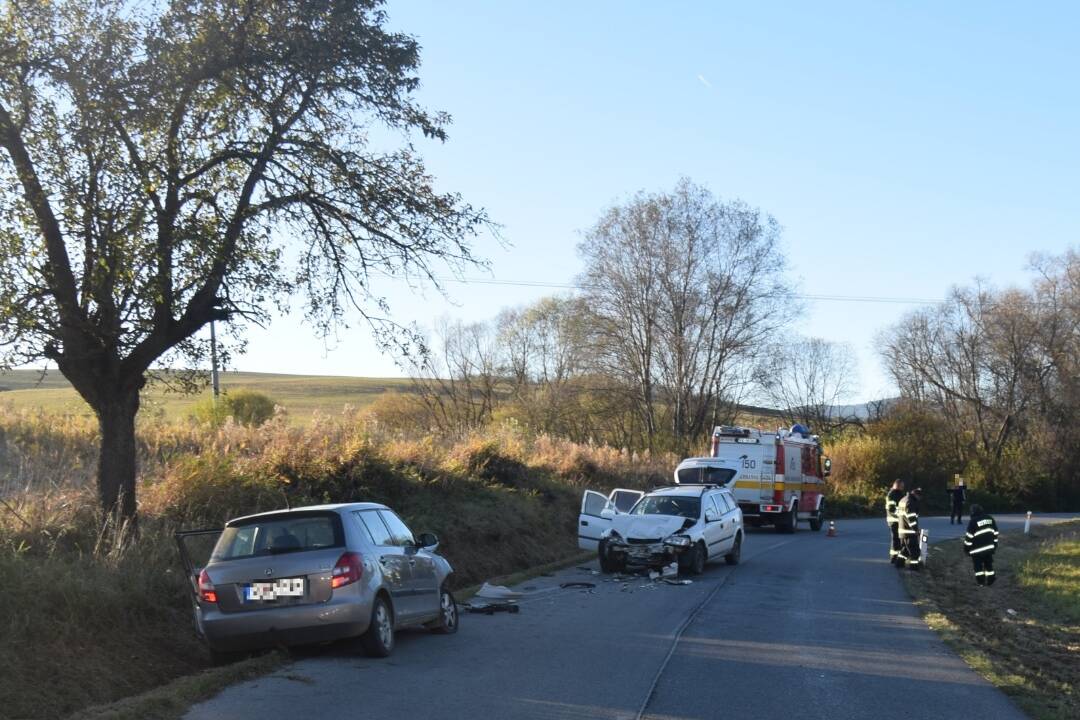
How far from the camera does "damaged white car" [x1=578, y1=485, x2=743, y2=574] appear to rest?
19812mm

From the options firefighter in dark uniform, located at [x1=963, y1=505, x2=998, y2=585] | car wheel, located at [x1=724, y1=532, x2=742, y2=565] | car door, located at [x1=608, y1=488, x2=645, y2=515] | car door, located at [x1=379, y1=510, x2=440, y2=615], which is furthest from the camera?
car door, located at [x1=608, y1=488, x2=645, y2=515]

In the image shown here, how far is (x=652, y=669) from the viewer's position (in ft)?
34.1

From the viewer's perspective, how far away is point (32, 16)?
11922 millimetres

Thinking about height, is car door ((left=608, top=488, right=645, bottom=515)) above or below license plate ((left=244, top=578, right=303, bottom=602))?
above

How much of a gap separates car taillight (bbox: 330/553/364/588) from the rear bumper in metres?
0.18

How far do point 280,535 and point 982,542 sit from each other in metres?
13.9

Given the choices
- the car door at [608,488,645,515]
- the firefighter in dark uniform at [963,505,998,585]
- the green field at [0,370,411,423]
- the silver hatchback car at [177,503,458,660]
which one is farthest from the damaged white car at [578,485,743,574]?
the green field at [0,370,411,423]

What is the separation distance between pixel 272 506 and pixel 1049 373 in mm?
56623

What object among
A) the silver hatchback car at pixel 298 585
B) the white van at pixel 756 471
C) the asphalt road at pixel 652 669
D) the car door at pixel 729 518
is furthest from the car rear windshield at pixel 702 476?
the silver hatchback car at pixel 298 585

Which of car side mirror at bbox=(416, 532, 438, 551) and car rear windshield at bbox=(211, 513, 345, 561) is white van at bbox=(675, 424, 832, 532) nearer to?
car side mirror at bbox=(416, 532, 438, 551)

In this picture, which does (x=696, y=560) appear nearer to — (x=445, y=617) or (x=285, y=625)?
(x=445, y=617)

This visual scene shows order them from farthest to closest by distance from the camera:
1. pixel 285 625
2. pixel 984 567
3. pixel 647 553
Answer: pixel 984 567
pixel 647 553
pixel 285 625

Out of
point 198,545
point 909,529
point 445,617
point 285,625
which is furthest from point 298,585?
point 909,529

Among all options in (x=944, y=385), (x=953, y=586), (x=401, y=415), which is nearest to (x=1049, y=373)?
(x=944, y=385)
